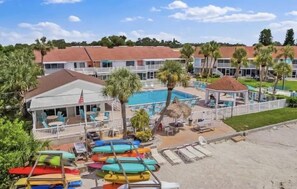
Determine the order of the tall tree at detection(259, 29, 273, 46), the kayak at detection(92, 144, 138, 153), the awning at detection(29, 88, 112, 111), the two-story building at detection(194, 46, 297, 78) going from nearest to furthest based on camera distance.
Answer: the kayak at detection(92, 144, 138, 153) → the awning at detection(29, 88, 112, 111) → the two-story building at detection(194, 46, 297, 78) → the tall tree at detection(259, 29, 273, 46)

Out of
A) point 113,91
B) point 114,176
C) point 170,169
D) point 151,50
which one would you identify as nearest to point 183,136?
point 170,169

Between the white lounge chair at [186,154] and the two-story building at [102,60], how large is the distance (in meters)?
30.0

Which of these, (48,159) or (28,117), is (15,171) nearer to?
(48,159)

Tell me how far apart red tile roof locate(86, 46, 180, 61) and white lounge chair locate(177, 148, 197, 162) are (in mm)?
35298

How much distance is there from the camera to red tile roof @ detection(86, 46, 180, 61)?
52188 millimetres

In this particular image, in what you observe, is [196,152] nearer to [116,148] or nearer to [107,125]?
[116,148]

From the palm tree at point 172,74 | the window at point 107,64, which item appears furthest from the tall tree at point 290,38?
the palm tree at point 172,74

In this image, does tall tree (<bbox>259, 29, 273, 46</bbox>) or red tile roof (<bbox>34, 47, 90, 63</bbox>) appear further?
tall tree (<bbox>259, 29, 273, 46</bbox>)

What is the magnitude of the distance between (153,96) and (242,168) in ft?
84.3

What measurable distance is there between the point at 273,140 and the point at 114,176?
51.7ft

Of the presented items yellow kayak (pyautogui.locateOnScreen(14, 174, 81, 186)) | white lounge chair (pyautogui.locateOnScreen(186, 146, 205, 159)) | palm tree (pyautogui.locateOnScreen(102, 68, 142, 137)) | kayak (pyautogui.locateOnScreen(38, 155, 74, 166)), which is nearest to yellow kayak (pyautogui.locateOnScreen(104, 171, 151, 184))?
yellow kayak (pyautogui.locateOnScreen(14, 174, 81, 186))

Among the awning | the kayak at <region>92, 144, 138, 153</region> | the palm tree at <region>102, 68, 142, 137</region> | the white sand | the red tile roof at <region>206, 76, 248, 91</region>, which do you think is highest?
the palm tree at <region>102, 68, 142, 137</region>

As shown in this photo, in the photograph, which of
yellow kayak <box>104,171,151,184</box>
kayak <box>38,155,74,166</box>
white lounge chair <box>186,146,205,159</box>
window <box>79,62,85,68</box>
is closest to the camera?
yellow kayak <box>104,171,151,184</box>

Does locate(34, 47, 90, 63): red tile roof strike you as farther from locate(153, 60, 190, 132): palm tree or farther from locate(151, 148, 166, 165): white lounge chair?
locate(151, 148, 166, 165): white lounge chair
